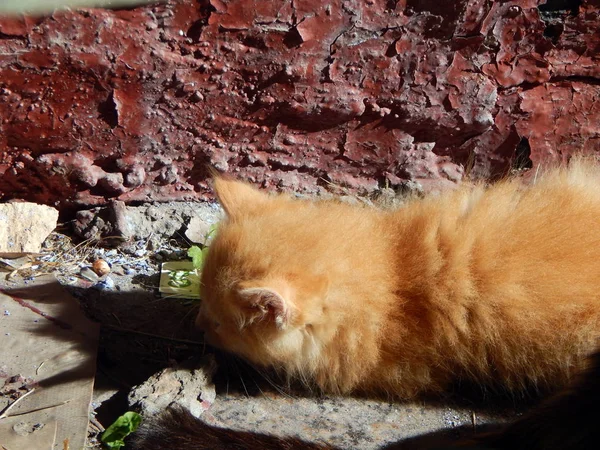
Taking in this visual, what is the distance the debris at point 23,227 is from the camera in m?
3.50

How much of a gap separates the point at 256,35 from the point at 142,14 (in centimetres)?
57

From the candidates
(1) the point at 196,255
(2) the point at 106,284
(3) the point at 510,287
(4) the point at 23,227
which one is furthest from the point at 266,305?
(4) the point at 23,227

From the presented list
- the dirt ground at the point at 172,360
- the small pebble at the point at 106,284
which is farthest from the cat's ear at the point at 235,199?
the small pebble at the point at 106,284

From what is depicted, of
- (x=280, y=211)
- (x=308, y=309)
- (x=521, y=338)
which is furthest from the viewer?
(x=280, y=211)

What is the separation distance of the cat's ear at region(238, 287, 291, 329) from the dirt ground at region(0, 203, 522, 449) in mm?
524

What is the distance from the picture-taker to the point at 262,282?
8.25ft

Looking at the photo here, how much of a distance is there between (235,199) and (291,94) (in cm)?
82

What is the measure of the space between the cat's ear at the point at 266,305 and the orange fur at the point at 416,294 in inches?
0.5

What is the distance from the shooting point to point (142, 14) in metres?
3.21

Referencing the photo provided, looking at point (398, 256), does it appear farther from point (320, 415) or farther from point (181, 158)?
point (181, 158)

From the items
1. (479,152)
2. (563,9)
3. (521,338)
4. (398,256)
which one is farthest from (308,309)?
(563,9)

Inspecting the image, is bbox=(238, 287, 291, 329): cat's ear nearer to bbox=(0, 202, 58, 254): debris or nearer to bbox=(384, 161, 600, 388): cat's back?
bbox=(384, 161, 600, 388): cat's back

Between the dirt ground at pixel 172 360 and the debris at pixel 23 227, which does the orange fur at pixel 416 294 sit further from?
the debris at pixel 23 227

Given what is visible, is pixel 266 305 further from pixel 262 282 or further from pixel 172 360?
pixel 172 360
